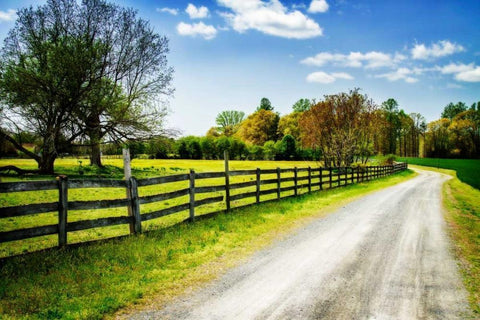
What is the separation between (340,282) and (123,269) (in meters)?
3.88

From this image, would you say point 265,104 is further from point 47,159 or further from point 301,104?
point 47,159

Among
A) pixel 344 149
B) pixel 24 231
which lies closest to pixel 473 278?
pixel 24 231

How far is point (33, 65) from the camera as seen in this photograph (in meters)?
20.8

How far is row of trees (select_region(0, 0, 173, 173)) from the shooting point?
20.2m

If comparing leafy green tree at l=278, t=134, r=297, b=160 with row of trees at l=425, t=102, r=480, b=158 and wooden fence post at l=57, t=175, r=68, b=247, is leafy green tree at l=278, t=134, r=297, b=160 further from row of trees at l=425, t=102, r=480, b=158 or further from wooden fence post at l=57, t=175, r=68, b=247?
wooden fence post at l=57, t=175, r=68, b=247

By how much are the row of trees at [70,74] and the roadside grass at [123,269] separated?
57.2 feet

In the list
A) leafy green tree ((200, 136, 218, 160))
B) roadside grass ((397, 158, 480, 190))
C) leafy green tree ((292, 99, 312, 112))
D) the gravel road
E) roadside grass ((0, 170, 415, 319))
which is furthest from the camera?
leafy green tree ((292, 99, 312, 112))

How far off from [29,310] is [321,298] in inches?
160

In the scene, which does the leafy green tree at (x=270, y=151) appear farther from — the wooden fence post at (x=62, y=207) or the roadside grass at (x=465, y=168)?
the wooden fence post at (x=62, y=207)

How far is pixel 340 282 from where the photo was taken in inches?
198

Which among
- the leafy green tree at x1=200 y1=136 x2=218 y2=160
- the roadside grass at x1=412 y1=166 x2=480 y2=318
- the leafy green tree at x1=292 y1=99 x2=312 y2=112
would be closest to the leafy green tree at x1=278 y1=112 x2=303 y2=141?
the leafy green tree at x1=292 y1=99 x2=312 y2=112

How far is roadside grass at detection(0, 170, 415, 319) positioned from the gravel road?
490 mm

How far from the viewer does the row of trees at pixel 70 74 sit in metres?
20.2

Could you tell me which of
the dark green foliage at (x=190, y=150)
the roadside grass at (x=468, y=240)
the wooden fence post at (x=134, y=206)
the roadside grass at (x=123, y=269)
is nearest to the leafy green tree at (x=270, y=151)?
the dark green foliage at (x=190, y=150)
